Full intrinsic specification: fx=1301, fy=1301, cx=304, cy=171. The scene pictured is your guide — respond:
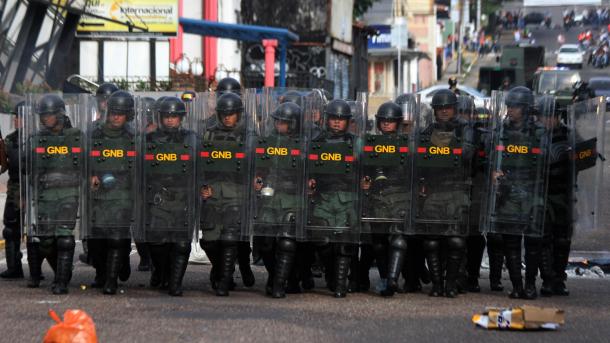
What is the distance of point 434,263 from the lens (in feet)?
37.2

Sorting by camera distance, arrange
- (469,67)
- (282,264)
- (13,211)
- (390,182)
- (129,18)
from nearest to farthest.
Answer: (282,264), (390,182), (13,211), (129,18), (469,67)

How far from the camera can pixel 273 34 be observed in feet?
119

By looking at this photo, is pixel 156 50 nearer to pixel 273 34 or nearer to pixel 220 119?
pixel 273 34

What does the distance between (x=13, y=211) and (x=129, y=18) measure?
2375 cm

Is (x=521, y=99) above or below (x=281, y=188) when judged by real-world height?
above

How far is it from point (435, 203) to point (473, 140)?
0.65 metres

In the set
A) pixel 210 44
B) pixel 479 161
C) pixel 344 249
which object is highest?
pixel 210 44

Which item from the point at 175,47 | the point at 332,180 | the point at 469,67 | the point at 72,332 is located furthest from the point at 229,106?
the point at 469,67

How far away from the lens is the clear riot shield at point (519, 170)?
11.2 metres

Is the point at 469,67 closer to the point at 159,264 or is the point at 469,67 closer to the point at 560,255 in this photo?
the point at 560,255

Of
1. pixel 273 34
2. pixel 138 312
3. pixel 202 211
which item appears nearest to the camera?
pixel 138 312

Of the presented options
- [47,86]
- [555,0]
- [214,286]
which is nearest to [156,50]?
[47,86]

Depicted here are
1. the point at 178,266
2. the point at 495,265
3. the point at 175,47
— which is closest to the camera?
the point at 178,266

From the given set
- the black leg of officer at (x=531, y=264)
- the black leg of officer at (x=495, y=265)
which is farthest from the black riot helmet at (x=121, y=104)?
the black leg of officer at (x=531, y=264)
